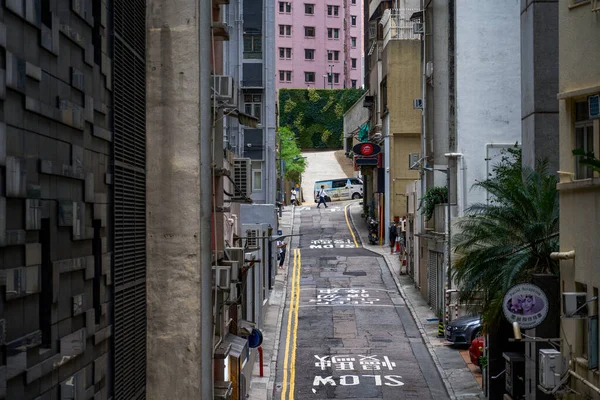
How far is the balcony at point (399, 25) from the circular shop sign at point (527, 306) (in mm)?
38760

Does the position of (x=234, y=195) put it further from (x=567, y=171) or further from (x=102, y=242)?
(x=102, y=242)

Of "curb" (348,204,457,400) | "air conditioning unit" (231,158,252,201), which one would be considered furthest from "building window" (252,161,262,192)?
"air conditioning unit" (231,158,252,201)

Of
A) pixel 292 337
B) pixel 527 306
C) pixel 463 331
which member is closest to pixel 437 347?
pixel 463 331

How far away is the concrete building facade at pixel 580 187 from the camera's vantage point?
771 inches

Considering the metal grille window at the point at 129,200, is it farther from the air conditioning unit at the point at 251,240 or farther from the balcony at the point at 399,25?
the balcony at the point at 399,25

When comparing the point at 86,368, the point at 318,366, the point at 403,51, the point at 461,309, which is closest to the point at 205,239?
the point at 86,368

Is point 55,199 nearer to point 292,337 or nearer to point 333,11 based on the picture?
point 292,337

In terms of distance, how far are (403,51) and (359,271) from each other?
13.8m

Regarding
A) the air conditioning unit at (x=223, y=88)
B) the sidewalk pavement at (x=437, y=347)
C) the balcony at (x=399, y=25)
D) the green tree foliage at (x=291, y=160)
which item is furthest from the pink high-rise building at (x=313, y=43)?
the air conditioning unit at (x=223, y=88)

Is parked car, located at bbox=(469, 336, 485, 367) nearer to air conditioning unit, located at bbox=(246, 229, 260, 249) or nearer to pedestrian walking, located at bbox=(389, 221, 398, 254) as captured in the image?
air conditioning unit, located at bbox=(246, 229, 260, 249)

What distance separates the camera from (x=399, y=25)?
5941cm

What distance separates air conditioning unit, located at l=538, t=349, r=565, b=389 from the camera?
21203 millimetres

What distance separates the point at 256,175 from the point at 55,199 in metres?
39.7

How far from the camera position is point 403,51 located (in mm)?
57375
